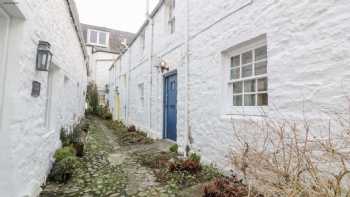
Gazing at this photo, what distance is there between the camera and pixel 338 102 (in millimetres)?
2389

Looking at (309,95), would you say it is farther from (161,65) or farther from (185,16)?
(161,65)

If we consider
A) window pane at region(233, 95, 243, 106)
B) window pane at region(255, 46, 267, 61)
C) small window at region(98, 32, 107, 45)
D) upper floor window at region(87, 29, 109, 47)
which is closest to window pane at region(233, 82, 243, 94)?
window pane at region(233, 95, 243, 106)

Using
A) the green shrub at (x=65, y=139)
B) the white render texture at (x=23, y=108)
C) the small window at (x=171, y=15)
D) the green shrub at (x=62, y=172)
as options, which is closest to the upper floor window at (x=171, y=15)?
the small window at (x=171, y=15)

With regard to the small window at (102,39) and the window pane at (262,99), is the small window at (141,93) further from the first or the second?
the small window at (102,39)

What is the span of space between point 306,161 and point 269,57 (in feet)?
5.74

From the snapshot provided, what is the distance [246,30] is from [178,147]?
364 cm

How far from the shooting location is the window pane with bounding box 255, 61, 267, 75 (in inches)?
140

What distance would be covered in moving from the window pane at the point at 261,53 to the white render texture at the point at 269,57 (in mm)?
307

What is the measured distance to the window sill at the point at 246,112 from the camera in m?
3.46

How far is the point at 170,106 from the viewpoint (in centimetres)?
702

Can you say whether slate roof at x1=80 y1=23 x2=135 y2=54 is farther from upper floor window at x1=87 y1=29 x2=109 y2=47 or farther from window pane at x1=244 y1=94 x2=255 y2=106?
window pane at x1=244 y1=94 x2=255 y2=106

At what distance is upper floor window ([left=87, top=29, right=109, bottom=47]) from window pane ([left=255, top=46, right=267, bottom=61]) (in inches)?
851

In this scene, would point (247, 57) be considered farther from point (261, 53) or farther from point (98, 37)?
point (98, 37)

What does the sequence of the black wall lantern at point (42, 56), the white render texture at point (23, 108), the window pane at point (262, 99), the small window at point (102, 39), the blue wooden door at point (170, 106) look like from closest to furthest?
the white render texture at point (23, 108), the black wall lantern at point (42, 56), the window pane at point (262, 99), the blue wooden door at point (170, 106), the small window at point (102, 39)
